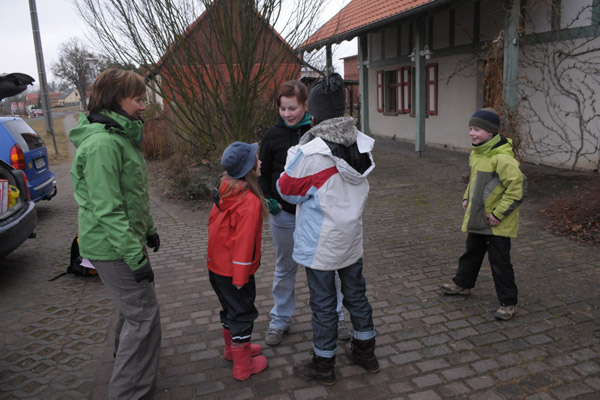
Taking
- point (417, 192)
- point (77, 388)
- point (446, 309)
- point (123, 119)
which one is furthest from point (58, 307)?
point (417, 192)

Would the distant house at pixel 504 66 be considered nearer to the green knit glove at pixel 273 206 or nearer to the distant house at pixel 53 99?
the green knit glove at pixel 273 206

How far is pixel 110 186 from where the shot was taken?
241 centimetres

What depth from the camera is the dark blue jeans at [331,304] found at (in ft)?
9.48

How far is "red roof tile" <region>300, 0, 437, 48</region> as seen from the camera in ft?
34.7

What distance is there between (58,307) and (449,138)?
37.0ft

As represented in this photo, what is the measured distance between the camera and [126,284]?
2607 mm

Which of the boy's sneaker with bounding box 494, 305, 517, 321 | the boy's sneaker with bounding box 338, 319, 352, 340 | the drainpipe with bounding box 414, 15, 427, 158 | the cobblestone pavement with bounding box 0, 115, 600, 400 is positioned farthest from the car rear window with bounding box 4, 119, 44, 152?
the drainpipe with bounding box 414, 15, 427, 158

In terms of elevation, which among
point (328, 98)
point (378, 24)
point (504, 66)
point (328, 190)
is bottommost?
point (328, 190)

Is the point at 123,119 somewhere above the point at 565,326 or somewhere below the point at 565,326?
above

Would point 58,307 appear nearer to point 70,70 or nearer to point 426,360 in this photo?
point 426,360

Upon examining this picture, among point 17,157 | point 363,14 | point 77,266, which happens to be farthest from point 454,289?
point 363,14

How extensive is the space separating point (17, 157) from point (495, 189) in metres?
6.20

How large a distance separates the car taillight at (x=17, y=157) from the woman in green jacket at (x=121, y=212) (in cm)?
487

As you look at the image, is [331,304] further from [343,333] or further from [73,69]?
[73,69]
